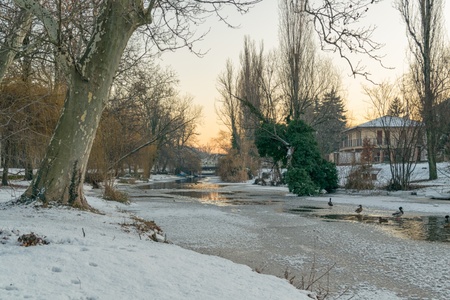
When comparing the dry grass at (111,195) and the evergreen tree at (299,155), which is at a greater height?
the evergreen tree at (299,155)

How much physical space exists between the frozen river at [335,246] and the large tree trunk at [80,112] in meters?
2.64

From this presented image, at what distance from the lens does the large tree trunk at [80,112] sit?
8047mm

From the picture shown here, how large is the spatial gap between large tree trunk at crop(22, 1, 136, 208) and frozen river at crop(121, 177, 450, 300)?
264 centimetres

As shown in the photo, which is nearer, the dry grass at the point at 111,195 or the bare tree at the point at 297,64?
the dry grass at the point at 111,195

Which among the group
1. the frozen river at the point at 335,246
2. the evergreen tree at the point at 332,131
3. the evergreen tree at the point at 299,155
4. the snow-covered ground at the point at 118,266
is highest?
the evergreen tree at the point at 332,131

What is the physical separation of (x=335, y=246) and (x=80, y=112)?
5.97 metres

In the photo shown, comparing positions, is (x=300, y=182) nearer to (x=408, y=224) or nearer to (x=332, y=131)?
(x=408, y=224)

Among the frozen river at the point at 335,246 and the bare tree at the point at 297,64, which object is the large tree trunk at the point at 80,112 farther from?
the bare tree at the point at 297,64

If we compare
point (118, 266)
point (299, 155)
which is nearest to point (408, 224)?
point (118, 266)

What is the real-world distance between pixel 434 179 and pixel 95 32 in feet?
88.7

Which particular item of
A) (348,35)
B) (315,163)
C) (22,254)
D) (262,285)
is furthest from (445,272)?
(315,163)

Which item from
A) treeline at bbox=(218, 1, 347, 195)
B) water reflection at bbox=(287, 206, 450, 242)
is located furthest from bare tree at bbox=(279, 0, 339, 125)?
water reflection at bbox=(287, 206, 450, 242)

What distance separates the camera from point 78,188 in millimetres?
8484

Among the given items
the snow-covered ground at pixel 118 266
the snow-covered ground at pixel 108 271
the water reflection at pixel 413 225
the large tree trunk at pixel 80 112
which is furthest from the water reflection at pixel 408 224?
the large tree trunk at pixel 80 112
